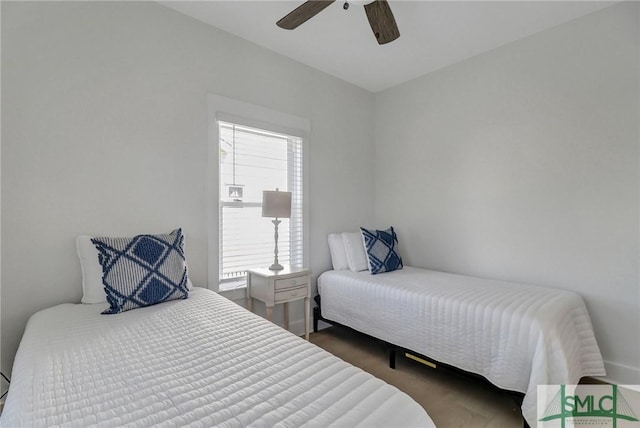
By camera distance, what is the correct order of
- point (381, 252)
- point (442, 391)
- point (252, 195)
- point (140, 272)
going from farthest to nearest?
point (381, 252), point (252, 195), point (442, 391), point (140, 272)

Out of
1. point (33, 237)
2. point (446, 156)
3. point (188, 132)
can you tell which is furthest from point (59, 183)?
point (446, 156)

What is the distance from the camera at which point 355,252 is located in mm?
3049

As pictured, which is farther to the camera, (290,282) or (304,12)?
(290,282)

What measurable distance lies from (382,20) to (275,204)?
4.86ft

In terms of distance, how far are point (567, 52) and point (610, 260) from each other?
5.29ft

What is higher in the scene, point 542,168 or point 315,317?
point 542,168

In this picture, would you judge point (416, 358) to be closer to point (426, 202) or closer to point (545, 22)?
point (426, 202)

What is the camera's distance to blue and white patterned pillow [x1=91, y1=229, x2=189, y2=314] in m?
1.66

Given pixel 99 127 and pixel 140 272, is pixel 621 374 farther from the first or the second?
pixel 99 127

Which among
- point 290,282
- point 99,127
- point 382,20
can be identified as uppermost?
point 382,20

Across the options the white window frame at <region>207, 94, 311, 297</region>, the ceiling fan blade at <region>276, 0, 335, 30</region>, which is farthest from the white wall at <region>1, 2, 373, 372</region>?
the ceiling fan blade at <region>276, 0, 335, 30</region>

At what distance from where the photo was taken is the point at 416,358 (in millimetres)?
2260

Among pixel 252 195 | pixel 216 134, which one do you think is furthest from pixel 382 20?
pixel 252 195

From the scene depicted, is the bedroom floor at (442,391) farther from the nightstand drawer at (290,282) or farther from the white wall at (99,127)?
the white wall at (99,127)
